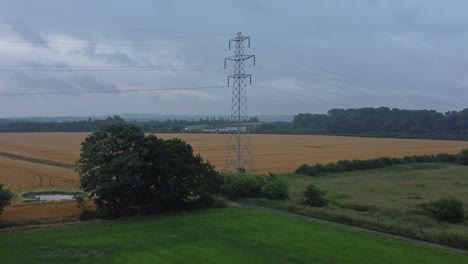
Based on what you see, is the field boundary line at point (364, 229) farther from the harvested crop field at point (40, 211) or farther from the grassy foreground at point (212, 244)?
A: the harvested crop field at point (40, 211)

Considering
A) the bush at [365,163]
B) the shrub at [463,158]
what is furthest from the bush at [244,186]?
the shrub at [463,158]

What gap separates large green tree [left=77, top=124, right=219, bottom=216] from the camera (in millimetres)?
32688

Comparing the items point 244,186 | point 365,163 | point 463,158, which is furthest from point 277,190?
point 463,158

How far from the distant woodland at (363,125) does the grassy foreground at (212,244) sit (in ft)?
343

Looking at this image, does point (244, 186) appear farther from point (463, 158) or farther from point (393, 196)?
point (463, 158)

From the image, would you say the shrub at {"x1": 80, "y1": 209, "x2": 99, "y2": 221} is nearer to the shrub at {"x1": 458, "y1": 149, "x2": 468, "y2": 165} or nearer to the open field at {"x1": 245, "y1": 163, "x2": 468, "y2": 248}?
the open field at {"x1": 245, "y1": 163, "x2": 468, "y2": 248}

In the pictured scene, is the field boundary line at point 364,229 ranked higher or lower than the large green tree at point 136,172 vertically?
lower

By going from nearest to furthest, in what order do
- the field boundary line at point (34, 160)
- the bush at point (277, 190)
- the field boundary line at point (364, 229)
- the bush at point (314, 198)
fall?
the field boundary line at point (364, 229), the bush at point (314, 198), the bush at point (277, 190), the field boundary line at point (34, 160)

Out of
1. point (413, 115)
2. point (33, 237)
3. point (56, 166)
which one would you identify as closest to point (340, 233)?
point (33, 237)

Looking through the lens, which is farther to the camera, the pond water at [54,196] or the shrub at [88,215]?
the pond water at [54,196]

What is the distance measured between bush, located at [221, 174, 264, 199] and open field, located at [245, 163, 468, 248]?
1.31 meters

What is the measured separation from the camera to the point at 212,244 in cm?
2473

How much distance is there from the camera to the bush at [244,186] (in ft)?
136

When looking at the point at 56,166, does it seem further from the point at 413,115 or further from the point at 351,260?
the point at 413,115
